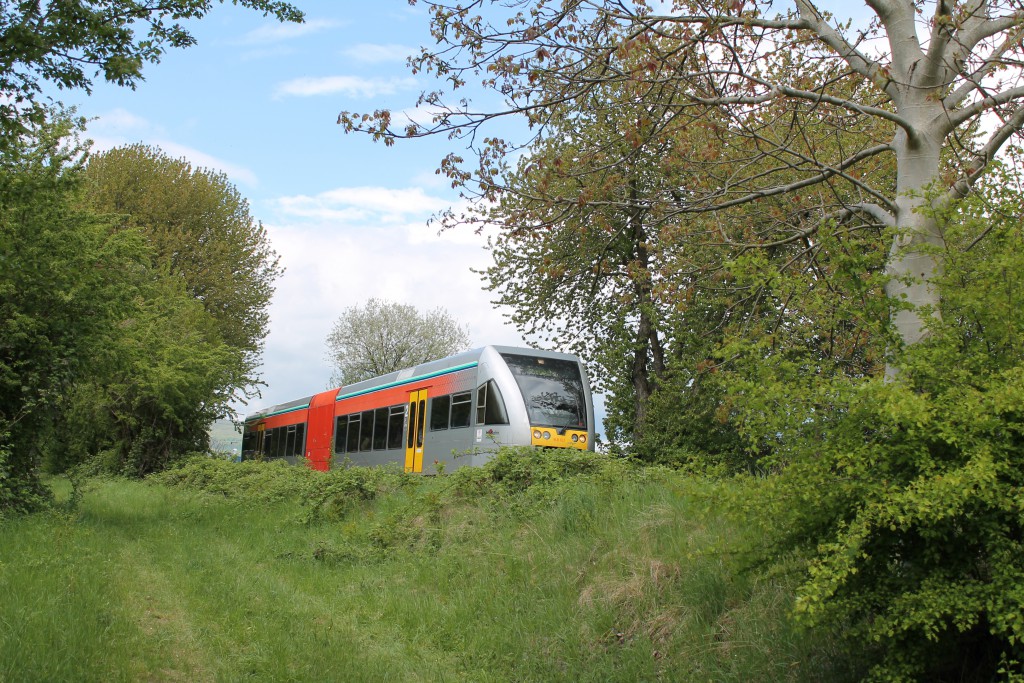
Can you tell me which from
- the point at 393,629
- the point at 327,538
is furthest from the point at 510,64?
the point at 327,538

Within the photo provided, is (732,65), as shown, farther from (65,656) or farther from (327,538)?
(327,538)

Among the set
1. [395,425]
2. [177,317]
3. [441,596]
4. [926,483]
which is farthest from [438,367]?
[926,483]

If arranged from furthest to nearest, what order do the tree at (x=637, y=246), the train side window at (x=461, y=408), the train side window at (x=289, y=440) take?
the train side window at (x=289, y=440) → the train side window at (x=461, y=408) → the tree at (x=637, y=246)

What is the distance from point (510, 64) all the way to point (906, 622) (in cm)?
567

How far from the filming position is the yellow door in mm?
A: 20969

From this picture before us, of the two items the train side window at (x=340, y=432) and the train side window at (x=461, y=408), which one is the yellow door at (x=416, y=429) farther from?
the train side window at (x=340, y=432)

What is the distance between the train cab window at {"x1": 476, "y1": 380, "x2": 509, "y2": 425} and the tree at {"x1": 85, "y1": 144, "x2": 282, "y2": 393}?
19.2 meters

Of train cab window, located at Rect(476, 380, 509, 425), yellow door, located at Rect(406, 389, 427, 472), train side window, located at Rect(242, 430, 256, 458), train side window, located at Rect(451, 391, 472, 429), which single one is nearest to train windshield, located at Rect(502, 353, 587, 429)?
train cab window, located at Rect(476, 380, 509, 425)

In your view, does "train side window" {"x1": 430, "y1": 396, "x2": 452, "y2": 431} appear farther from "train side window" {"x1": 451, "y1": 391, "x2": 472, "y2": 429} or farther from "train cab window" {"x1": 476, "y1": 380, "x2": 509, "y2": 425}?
"train cab window" {"x1": 476, "y1": 380, "x2": 509, "y2": 425}

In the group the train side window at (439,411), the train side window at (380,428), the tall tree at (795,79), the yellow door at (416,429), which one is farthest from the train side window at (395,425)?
the tall tree at (795,79)

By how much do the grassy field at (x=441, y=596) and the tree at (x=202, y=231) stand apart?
82.9ft

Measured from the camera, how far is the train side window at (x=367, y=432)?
2373cm

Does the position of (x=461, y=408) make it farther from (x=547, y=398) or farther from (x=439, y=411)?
(x=547, y=398)

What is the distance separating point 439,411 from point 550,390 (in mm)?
2928
